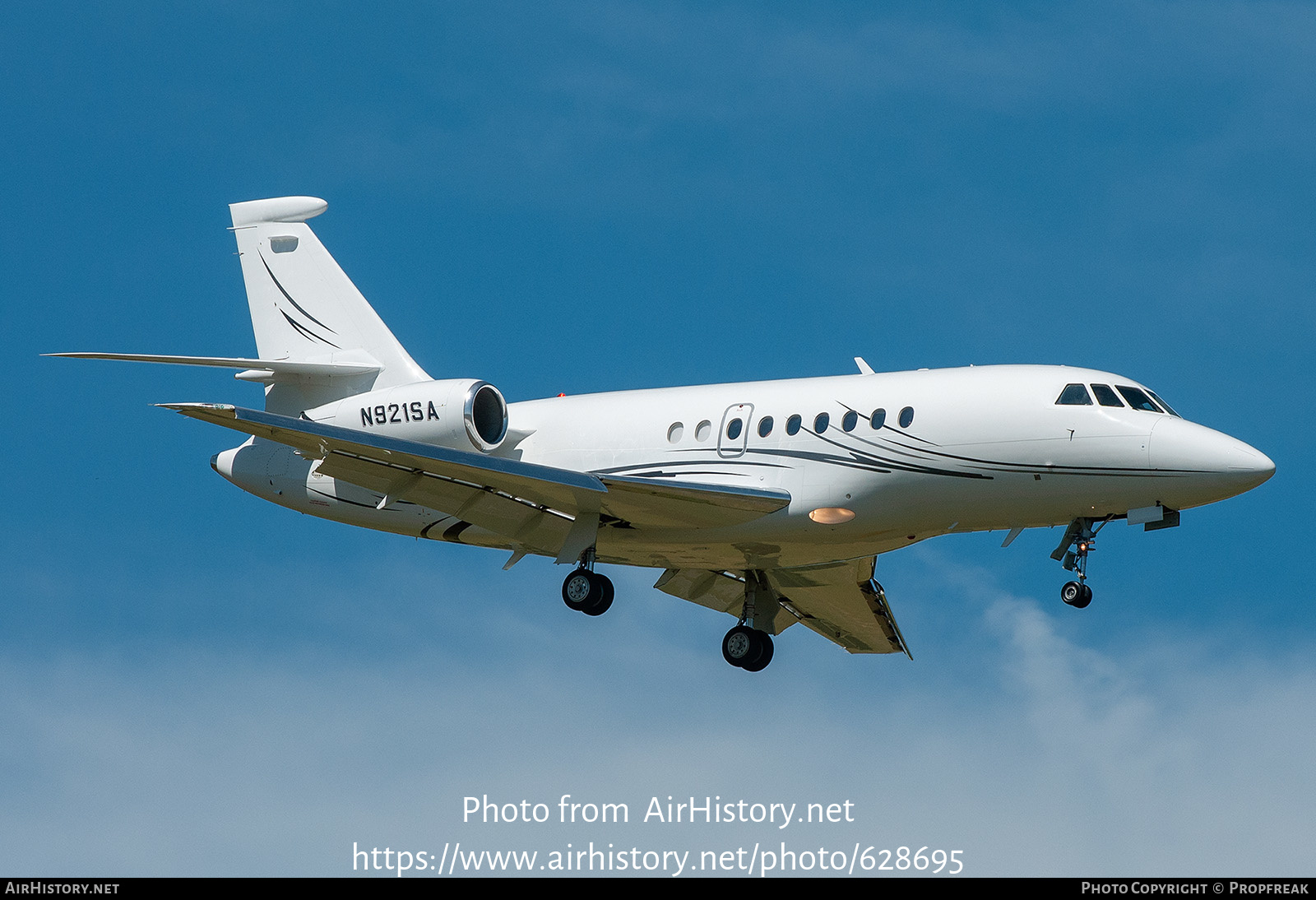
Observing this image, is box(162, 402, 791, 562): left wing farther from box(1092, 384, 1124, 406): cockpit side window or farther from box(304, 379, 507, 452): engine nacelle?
box(1092, 384, 1124, 406): cockpit side window

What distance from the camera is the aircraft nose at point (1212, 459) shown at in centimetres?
2262

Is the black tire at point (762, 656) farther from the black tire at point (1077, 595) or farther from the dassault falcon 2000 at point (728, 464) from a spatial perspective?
the black tire at point (1077, 595)

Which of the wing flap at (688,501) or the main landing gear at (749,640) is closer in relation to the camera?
the wing flap at (688,501)

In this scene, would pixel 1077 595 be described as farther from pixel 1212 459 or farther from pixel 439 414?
pixel 439 414

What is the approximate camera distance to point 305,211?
30.9m

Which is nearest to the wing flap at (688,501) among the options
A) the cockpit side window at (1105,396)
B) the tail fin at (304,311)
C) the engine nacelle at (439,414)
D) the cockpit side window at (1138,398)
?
the engine nacelle at (439,414)

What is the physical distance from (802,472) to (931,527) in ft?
6.40

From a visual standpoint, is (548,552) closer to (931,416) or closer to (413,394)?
(413,394)

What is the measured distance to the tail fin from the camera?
2883cm

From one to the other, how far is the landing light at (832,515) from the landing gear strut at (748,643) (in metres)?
4.08

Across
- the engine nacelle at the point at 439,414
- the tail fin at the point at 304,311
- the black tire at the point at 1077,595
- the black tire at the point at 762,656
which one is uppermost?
the tail fin at the point at 304,311

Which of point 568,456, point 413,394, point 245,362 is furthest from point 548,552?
point 245,362

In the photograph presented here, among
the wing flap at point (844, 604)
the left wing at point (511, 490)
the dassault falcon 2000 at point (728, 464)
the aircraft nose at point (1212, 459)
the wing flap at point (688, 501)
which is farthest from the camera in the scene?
the wing flap at point (844, 604)
